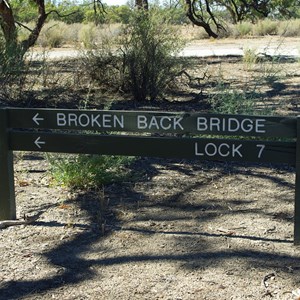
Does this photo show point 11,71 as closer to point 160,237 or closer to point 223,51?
point 160,237

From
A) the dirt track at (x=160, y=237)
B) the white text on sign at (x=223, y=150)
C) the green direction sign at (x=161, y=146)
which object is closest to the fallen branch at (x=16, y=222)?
the dirt track at (x=160, y=237)

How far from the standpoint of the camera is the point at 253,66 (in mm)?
16766

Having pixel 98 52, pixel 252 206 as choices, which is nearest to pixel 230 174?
pixel 252 206

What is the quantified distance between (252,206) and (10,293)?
2479mm

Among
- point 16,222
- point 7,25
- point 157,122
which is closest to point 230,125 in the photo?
point 157,122

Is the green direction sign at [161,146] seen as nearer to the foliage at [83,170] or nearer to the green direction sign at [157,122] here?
the green direction sign at [157,122]

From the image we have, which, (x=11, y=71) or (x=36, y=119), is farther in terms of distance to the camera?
(x=11, y=71)

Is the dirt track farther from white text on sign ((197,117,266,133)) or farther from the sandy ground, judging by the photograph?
the sandy ground

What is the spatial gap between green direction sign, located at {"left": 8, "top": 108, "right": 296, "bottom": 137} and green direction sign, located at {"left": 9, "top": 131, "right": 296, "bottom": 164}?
Result: 10cm

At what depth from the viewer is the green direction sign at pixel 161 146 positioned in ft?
15.7

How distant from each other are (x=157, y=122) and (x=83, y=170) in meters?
1.56

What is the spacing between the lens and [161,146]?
16.5 ft

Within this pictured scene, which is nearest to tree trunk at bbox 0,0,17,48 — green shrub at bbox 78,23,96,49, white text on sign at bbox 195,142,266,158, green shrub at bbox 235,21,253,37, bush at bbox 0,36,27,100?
bush at bbox 0,36,27,100

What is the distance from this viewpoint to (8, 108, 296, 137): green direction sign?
4.68 meters
